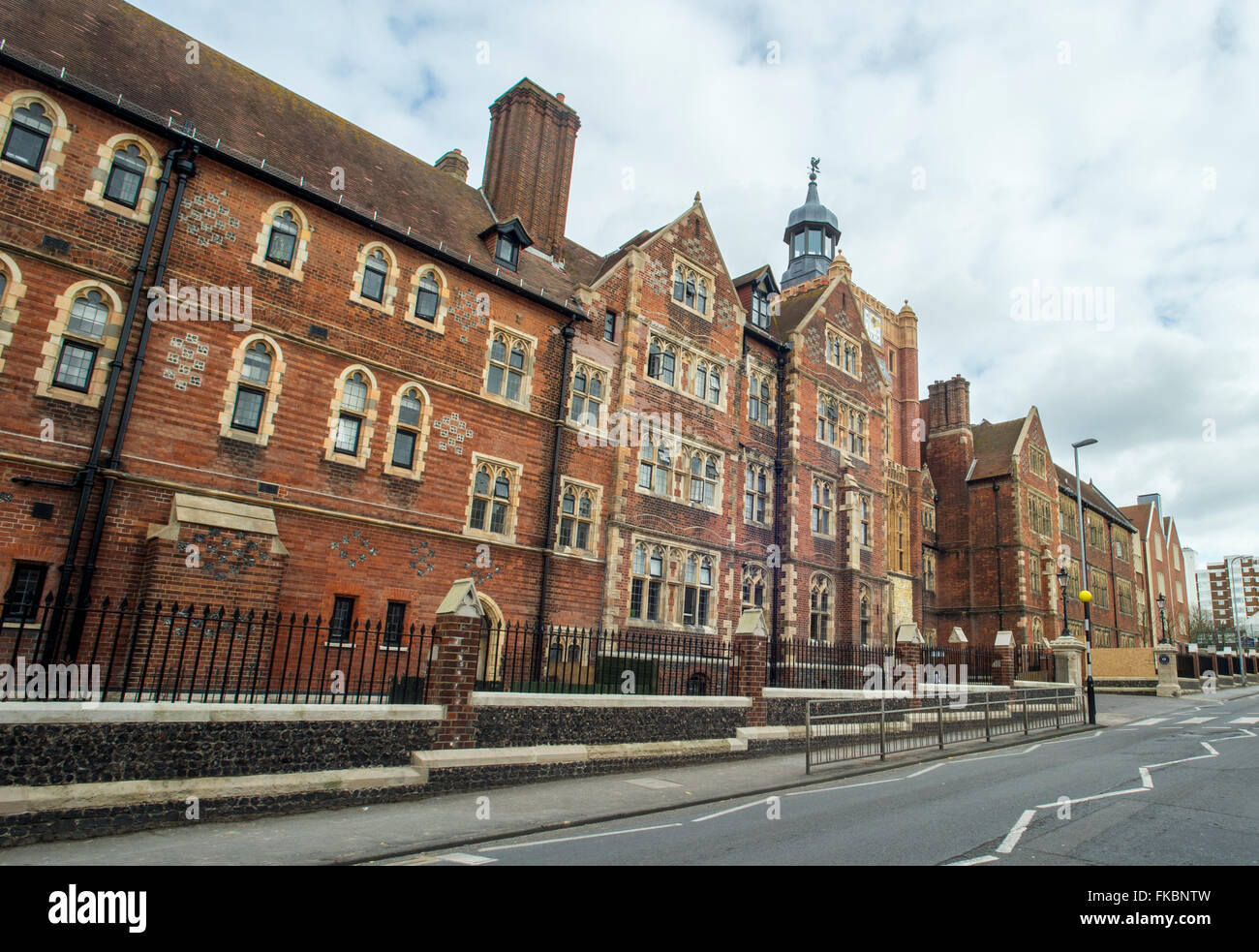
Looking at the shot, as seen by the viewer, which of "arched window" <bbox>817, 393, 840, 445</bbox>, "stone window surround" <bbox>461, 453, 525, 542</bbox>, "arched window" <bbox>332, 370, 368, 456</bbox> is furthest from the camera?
"arched window" <bbox>817, 393, 840, 445</bbox>

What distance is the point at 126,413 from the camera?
1348 centimetres

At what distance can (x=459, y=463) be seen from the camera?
1819 centimetres

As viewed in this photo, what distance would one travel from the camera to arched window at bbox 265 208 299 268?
52.2ft

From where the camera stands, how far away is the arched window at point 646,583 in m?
20.9

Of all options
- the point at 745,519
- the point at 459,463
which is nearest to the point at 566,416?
the point at 459,463

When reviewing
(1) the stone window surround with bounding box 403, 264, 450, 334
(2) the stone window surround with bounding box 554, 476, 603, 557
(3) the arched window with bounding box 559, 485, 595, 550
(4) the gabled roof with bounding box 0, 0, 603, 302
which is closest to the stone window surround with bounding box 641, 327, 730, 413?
(4) the gabled roof with bounding box 0, 0, 603, 302

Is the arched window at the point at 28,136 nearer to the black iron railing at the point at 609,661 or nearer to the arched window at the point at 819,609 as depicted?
the black iron railing at the point at 609,661

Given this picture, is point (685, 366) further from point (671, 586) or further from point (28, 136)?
point (28, 136)

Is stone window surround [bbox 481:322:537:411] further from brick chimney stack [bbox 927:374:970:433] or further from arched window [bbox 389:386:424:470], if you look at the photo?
brick chimney stack [bbox 927:374:970:433]

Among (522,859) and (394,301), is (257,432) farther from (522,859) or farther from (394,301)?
(522,859)

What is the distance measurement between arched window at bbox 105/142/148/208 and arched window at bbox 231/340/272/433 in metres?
3.46

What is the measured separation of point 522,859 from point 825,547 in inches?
868

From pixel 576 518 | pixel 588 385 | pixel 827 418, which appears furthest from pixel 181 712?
pixel 827 418

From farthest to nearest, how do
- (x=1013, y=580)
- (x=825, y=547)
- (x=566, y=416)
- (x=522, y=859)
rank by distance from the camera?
(x=1013, y=580), (x=825, y=547), (x=566, y=416), (x=522, y=859)
